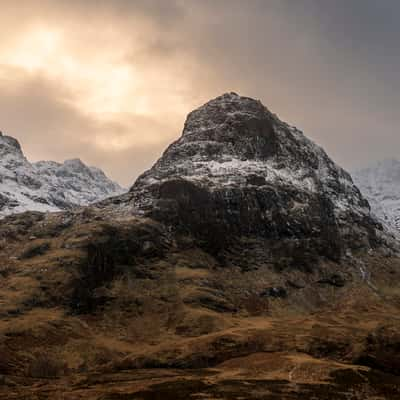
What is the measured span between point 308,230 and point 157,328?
82.9 m

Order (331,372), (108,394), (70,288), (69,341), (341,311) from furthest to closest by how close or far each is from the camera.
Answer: (341,311)
(70,288)
(69,341)
(331,372)
(108,394)

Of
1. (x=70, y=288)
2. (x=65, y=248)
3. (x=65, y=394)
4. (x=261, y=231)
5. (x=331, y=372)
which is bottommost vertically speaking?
(x=65, y=394)

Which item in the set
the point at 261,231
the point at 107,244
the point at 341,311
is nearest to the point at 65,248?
the point at 107,244

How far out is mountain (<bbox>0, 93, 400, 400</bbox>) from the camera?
3332 inches

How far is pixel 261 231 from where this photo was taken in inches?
7672

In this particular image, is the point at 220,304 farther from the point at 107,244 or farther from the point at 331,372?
the point at 331,372

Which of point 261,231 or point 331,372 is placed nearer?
point 331,372

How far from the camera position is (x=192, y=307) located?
146875 mm

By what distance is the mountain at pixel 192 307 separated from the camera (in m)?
84.6

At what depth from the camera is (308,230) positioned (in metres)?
199

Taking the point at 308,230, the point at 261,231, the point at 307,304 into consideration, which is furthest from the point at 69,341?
the point at 308,230

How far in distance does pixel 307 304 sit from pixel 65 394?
10326 cm

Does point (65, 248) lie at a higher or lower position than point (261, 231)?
lower

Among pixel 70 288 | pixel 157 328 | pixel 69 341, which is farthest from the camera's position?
pixel 70 288
